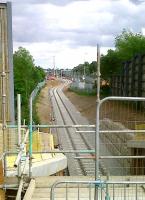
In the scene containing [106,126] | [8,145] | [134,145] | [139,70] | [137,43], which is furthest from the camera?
[137,43]

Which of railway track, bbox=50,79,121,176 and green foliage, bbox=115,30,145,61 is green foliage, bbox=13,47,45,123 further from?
green foliage, bbox=115,30,145,61

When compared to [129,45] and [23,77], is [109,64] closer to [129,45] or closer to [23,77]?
[129,45]

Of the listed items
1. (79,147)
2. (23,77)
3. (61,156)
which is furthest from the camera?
(23,77)

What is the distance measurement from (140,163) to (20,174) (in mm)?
5664

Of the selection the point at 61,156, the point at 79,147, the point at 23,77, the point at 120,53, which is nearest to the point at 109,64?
the point at 120,53

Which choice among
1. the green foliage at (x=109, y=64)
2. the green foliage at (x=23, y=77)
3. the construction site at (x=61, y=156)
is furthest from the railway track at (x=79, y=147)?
the green foliage at (x=109, y=64)

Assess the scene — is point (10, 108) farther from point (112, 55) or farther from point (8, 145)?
point (112, 55)

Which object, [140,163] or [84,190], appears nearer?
[84,190]

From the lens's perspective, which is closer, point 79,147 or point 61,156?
point 61,156

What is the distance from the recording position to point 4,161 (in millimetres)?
8641

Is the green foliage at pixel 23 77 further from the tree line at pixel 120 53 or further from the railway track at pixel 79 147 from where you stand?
the tree line at pixel 120 53

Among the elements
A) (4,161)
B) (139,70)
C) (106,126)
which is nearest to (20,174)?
(4,161)

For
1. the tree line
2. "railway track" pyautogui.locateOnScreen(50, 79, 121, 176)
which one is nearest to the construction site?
"railway track" pyautogui.locateOnScreen(50, 79, 121, 176)

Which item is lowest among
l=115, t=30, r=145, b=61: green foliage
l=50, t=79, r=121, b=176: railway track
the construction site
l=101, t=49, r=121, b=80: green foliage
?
l=50, t=79, r=121, b=176: railway track
